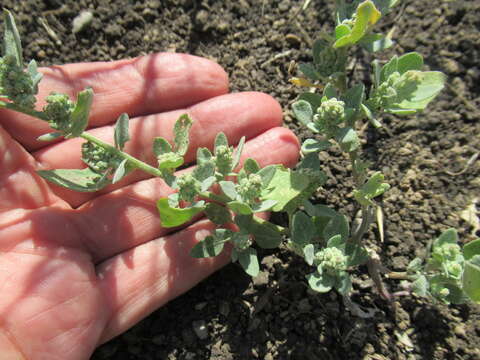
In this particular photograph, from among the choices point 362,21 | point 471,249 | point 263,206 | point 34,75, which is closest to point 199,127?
point 263,206

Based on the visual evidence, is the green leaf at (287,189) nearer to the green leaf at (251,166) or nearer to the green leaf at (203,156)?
the green leaf at (251,166)

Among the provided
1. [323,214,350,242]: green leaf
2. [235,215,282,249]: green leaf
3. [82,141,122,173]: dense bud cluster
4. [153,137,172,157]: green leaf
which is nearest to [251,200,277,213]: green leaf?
[235,215,282,249]: green leaf

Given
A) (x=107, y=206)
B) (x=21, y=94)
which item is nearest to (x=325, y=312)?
(x=107, y=206)

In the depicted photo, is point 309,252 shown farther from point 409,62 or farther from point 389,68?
point 409,62

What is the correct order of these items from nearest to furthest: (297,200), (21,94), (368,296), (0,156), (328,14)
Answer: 1. (21,94)
2. (297,200)
3. (0,156)
4. (368,296)
5. (328,14)

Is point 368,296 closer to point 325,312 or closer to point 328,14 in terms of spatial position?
point 325,312

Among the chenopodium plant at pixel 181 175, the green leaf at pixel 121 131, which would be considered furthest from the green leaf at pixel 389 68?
the green leaf at pixel 121 131
